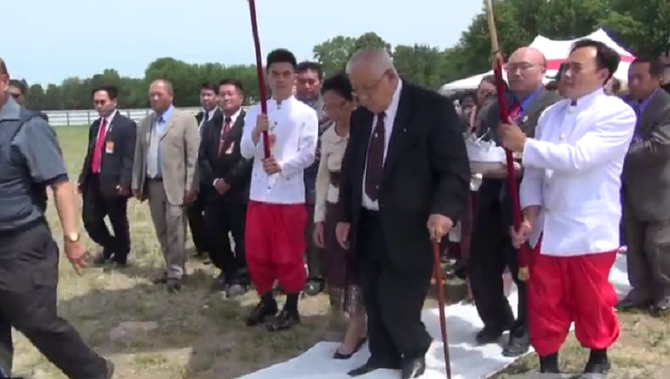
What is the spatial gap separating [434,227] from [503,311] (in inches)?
54.7

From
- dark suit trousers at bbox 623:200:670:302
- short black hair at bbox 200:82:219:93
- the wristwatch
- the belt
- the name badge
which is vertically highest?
short black hair at bbox 200:82:219:93

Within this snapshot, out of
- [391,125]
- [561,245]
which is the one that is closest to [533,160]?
[561,245]

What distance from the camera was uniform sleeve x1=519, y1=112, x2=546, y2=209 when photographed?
4.59m

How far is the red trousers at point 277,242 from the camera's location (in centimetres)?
589

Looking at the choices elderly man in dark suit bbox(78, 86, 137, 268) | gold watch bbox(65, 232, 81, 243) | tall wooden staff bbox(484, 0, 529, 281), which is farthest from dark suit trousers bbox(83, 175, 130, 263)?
tall wooden staff bbox(484, 0, 529, 281)

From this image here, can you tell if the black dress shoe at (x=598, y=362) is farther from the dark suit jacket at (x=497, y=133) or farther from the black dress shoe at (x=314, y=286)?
the black dress shoe at (x=314, y=286)

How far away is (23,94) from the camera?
30.3ft

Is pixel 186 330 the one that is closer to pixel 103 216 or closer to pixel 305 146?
pixel 305 146

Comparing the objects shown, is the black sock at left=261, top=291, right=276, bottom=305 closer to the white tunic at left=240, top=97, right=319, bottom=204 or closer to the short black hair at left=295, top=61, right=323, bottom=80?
the white tunic at left=240, top=97, right=319, bottom=204

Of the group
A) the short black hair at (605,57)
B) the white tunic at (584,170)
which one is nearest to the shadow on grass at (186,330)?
the white tunic at (584,170)

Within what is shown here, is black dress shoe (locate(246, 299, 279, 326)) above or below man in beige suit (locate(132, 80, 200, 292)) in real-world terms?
below

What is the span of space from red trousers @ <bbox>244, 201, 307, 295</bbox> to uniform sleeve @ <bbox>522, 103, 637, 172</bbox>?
2015 millimetres

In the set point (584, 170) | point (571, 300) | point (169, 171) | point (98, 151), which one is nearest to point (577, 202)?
point (584, 170)

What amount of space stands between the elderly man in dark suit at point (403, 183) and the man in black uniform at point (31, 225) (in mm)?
1564
